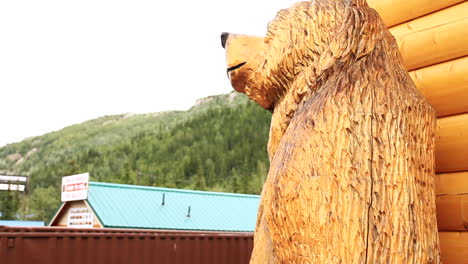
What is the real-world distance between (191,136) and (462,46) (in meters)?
53.6

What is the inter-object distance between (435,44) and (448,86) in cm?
21

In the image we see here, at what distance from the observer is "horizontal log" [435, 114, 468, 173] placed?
199cm

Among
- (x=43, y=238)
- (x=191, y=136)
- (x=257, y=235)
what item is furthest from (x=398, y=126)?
(x=191, y=136)

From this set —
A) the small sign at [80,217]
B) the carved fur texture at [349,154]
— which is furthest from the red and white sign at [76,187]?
the carved fur texture at [349,154]

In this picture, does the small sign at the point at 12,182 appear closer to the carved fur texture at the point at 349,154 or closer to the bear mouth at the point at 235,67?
the bear mouth at the point at 235,67

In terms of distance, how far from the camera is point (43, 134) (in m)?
94.2

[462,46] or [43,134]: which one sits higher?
[43,134]

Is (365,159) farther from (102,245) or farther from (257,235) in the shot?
(102,245)

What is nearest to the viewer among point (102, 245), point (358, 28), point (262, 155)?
point (358, 28)

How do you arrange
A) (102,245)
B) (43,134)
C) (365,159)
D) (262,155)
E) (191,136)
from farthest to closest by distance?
(43,134), (191,136), (262,155), (102,245), (365,159)

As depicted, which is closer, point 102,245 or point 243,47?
point 243,47

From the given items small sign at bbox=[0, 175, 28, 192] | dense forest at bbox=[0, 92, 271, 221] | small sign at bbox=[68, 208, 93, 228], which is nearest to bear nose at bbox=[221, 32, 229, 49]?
small sign at bbox=[68, 208, 93, 228]

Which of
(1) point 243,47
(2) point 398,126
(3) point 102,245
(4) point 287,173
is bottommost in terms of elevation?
(3) point 102,245

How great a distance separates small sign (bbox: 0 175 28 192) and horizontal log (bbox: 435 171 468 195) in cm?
2709
